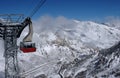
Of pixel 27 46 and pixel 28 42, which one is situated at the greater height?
pixel 28 42

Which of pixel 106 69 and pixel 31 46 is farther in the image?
pixel 106 69

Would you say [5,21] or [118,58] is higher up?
[5,21]

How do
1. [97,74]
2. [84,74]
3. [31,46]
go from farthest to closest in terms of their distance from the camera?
[84,74]
[97,74]
[31,46]

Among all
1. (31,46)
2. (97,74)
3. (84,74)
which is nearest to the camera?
(31,46)

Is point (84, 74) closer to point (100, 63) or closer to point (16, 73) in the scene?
point (100, 63)

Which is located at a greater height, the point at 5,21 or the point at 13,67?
the point at 5,21

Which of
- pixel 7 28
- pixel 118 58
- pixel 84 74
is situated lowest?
pixel 84 74

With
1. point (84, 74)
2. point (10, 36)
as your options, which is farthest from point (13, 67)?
point (84, 74)

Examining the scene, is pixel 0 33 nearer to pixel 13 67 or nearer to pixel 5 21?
pixel 5 21

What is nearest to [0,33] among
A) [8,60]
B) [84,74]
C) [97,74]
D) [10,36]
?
[10,36]
